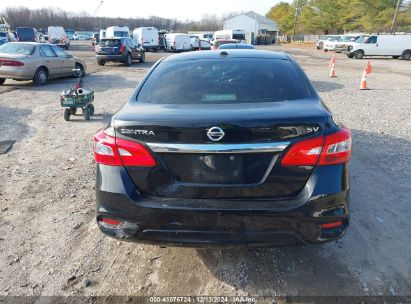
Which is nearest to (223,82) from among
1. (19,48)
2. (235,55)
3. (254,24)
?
(235,55)

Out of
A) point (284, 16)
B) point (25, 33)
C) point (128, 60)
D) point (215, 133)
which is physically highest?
point (215, 133)

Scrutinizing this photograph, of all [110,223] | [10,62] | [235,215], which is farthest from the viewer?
[10,62]

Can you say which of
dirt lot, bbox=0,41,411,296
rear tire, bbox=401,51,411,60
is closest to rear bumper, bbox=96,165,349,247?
dirt lot, bbox=0,41,411,296

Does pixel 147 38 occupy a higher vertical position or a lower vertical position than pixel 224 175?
lower

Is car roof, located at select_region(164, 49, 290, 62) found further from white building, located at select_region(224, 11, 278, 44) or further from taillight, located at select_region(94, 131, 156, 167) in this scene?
white building, located at select_region(224, 11, 278, 44)

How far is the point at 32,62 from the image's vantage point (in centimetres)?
1280

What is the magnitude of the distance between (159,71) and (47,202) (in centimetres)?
208

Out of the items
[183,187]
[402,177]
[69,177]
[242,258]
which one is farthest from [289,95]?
[69,177]

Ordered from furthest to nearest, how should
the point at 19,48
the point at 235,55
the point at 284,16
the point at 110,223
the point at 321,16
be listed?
the point at 284,16 < the point at 321,16 < the point at 19,48 < the point at 235,55 < the point at 110,223

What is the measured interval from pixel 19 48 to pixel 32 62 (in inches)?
35.1

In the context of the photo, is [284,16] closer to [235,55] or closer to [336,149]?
[235,55]

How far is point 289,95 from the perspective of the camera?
2.89m

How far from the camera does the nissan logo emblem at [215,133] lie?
228 centimetres

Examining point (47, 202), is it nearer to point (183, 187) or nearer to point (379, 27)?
point (183, 187)
